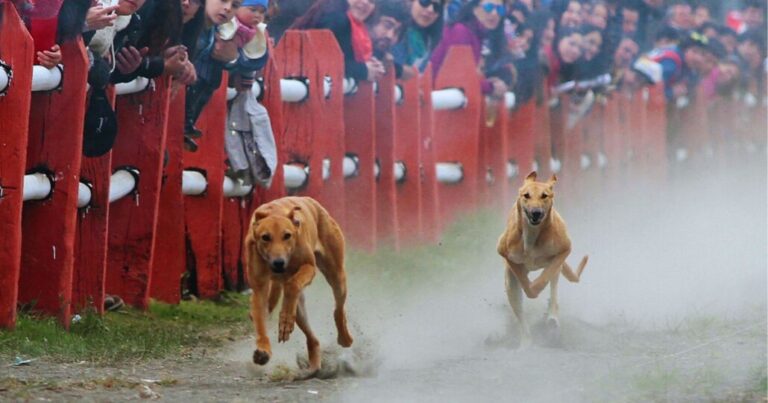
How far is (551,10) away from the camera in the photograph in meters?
18.7

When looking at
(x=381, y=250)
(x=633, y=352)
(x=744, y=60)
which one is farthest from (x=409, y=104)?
(x=744, y=60)

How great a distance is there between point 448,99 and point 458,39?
1.87 feet

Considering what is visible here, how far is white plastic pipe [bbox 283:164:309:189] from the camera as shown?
13180 mm

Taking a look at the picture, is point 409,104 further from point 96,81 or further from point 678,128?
point 678,128

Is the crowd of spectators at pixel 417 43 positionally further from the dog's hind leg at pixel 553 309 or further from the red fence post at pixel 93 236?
the dog's hind leg at pixel 553 309

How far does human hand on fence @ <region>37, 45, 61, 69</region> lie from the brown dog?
4.68ft

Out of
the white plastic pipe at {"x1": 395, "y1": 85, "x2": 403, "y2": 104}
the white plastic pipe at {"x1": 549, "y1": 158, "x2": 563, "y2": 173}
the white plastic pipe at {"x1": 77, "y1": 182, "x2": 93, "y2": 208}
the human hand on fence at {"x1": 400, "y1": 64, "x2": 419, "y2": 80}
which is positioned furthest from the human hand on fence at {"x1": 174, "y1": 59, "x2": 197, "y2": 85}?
the white plastic pipe at {"x1": 549, "y1": 158, "x2": 563, "y2": 173}

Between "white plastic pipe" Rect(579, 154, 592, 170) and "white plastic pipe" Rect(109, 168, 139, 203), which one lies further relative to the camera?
"white plastic pipe" Rect(579, 154, 592, 170)

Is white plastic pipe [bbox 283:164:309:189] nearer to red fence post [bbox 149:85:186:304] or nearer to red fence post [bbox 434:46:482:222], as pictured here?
red fence post [bbox 149:85:186:304]

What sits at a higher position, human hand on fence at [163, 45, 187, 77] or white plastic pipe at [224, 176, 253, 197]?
human hand on fence at [163, 45, 187, 77]

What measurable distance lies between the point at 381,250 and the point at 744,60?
12.4 meters

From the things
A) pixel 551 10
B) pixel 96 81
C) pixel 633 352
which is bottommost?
pixel 633 352

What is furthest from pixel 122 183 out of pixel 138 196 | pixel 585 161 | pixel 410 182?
pixel 585 161

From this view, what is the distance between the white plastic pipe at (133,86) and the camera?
35.6 feet
